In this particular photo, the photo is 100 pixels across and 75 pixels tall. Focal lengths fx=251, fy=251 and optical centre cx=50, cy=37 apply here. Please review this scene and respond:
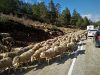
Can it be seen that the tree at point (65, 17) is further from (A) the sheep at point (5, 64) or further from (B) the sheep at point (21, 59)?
(A) the sheep at point (5, 64)

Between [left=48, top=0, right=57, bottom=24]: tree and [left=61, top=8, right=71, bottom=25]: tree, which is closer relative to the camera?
[left=48, top=0, right=57, bottom=24]: tree

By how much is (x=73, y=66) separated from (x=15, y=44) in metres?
13.6

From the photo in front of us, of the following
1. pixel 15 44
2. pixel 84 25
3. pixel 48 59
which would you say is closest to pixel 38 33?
pixel 15 44

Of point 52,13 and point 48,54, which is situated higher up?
point 52,13

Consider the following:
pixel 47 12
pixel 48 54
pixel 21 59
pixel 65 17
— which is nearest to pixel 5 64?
pixel 21 59

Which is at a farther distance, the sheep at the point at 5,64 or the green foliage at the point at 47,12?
the green foliage at the point at 47,12

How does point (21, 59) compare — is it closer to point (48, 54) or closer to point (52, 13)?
point (48, 54)

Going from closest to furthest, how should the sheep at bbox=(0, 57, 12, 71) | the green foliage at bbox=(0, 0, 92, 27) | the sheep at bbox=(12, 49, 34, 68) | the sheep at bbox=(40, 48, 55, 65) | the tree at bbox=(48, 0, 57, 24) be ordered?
the sheep at bbox=(0, 57, 12, 71)
the sheep at bbox=(12, 49, 34, 68)
the sheep at bbox=(40, 48, 55, 65)
the green foliage at bbox=(0, 0, 92, 27)
the tree at bbox=(48, 0, 57, 24)

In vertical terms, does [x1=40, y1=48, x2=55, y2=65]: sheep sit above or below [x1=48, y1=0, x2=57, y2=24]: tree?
below

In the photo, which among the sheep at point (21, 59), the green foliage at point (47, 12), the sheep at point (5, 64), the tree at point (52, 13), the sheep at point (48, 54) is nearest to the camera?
the sheep at point (5, 64)

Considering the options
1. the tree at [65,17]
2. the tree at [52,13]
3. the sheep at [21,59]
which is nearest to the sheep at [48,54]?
the sheep at [21,59]

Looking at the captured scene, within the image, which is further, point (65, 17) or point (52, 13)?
point (65, 17)

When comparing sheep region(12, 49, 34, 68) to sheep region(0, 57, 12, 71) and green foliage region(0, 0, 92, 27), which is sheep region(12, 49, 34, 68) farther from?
green foliage region(0, 0, 92, 27)

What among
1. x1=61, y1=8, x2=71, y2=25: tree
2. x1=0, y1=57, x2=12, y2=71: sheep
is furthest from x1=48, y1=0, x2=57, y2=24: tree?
x1=0, y1=57, x2=12, y2=71: sheep
